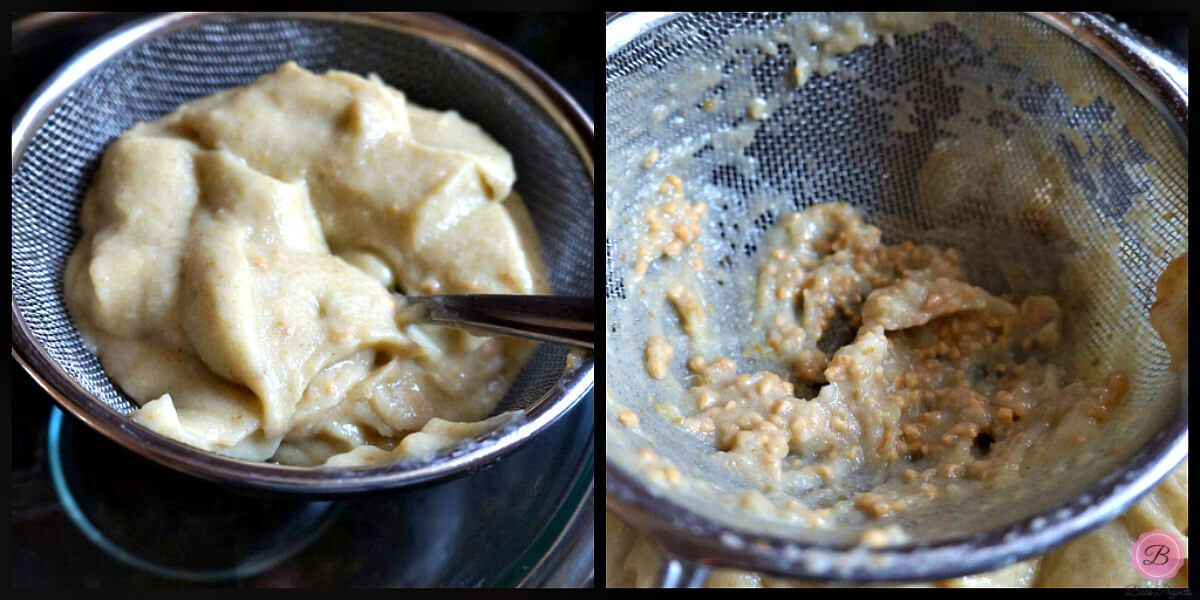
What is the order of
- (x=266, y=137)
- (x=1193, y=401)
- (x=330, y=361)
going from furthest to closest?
(x=266, y=137), (x=330, y=361), (x=1193, y=401)

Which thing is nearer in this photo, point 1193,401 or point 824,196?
point 1193,401

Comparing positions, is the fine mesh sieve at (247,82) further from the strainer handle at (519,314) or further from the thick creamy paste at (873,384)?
the thick creamy paste at (873,384)

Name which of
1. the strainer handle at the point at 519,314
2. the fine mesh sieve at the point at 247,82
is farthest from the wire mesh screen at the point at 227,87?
the strainer handle at the point at 519,314

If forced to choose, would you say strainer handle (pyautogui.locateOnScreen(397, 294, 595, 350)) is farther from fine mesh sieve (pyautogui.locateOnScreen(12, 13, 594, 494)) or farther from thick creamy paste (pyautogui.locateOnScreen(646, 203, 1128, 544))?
thick creamy paste (pyautogui.locateOnScreen(646, 203, 1128, 544))

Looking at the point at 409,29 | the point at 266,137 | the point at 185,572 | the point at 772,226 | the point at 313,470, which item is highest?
the point at 409,29

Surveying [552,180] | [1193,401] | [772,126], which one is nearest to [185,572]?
[552,180]

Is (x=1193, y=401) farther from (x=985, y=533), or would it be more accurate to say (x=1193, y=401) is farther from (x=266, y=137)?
(x=266, y=137)

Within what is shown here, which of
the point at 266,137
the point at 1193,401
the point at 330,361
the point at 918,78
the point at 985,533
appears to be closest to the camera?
the point at 985,533

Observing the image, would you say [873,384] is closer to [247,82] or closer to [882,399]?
[882,399]
